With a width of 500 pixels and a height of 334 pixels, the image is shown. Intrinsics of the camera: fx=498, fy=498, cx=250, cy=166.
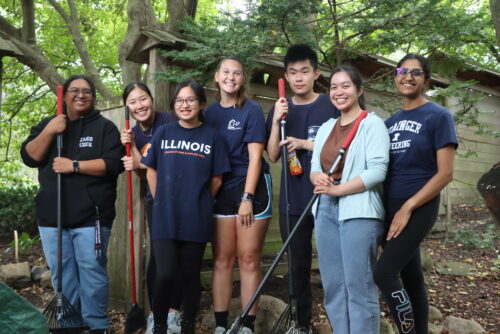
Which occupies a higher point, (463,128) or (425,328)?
(463,128)

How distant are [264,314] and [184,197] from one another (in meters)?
1.27

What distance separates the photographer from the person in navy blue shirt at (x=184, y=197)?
10.7ft

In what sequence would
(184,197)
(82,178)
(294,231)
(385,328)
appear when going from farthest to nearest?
(385,328) → (82,178) → (184,197) → (294,231)

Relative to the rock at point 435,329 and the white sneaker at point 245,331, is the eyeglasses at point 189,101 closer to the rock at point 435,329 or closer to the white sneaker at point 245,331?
the white sneaker at point 245,331

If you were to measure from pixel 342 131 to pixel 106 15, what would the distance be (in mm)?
9445

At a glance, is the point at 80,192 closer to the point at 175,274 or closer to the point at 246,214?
the point at 175,274

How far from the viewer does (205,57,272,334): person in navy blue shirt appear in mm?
3406

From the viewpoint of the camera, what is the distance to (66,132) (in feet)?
12.4

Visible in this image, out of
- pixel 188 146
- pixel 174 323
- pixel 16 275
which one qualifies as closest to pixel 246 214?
pixel 188 146

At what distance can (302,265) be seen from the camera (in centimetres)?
339

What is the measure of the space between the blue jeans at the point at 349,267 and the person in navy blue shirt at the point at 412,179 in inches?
3.7

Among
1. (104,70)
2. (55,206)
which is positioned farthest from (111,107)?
(104,70)

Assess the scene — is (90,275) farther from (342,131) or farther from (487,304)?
(487,304)

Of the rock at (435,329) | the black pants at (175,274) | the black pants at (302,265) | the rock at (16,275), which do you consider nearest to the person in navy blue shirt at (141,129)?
the black pants at (175,274)
